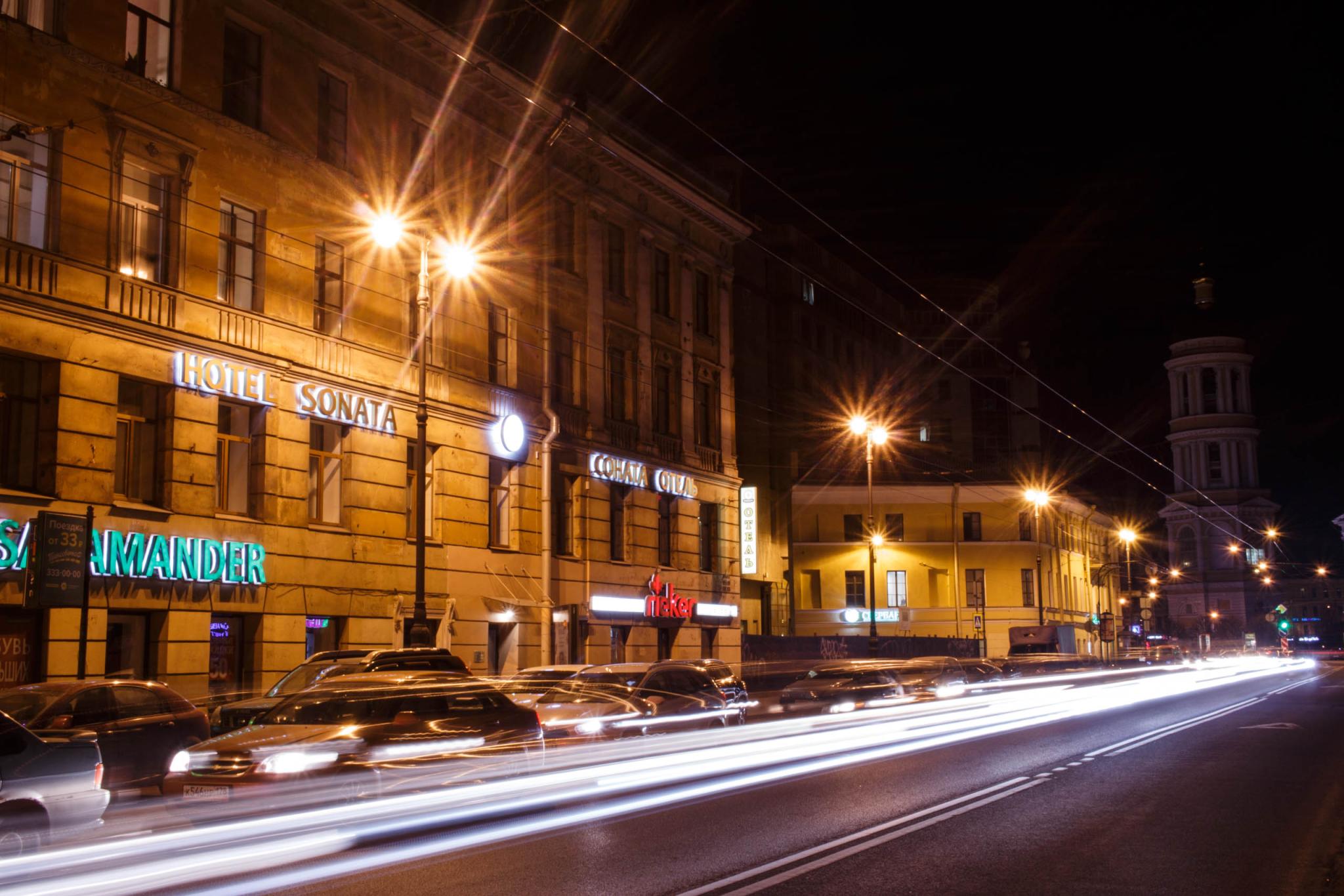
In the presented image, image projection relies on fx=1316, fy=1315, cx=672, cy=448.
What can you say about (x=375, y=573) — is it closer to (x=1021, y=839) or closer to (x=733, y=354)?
(x=1021, y=839)

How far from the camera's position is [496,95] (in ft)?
113

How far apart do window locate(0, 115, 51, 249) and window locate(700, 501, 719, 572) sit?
2572 centimetres

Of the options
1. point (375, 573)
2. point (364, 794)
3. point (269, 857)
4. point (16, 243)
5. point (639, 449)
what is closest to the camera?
point (269, 857)

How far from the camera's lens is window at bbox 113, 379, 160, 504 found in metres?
24.1

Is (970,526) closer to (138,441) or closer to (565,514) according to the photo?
(565,514)

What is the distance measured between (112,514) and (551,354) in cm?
1535

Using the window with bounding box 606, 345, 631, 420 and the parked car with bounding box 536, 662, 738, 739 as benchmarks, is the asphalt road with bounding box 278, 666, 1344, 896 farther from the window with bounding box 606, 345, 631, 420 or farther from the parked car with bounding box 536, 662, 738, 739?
the window with bounding box 606, 345, 631, 420

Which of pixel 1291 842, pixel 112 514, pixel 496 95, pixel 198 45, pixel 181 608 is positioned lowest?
pixel 1291 842

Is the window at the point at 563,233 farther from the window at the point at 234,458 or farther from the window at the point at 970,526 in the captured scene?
the window at the point at 970,526

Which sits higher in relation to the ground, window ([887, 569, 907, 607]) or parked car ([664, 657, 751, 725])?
window ([887, 569, 907, 607])

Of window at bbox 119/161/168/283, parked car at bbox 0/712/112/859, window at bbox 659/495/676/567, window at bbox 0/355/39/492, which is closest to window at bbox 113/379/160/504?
window at bbox 0/355/39/492

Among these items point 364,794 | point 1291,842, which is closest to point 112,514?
point 364,794

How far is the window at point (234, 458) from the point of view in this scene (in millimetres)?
26188

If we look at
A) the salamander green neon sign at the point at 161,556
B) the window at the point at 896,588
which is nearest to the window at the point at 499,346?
the salamander green neon sign at the point at 161,556
